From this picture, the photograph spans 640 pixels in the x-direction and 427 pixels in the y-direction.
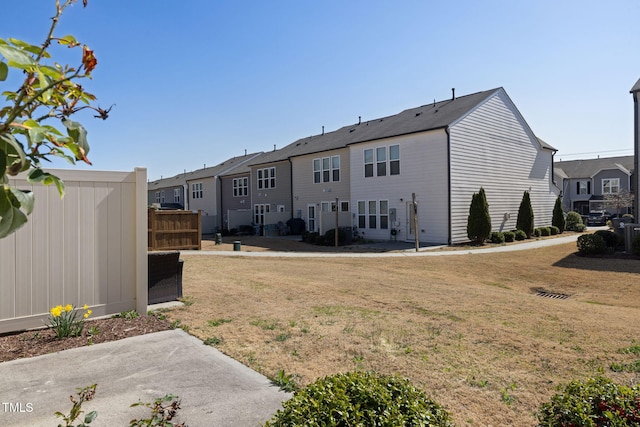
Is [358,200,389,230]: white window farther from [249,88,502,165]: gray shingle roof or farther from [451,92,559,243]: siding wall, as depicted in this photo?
[451,92,559,243]: siding wall

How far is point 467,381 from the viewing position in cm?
415

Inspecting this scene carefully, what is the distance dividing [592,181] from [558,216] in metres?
28.9

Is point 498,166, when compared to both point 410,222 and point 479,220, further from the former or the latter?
point 410,222

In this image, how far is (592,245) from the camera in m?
16.2

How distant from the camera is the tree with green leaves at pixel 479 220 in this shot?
2034 centimetres

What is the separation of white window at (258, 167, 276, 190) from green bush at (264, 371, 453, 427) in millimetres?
29559

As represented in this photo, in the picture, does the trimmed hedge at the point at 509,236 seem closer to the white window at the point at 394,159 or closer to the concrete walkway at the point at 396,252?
the concrete walkway at the point at 396,252

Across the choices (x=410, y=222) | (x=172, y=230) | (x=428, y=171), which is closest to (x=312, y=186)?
(x=410, y=222)

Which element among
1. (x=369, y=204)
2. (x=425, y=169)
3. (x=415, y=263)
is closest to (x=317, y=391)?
(x=415, y=263)

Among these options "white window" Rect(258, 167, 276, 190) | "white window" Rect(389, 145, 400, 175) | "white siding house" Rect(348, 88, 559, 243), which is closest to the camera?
"white siding house" Rect(348, 88, 559, 243)

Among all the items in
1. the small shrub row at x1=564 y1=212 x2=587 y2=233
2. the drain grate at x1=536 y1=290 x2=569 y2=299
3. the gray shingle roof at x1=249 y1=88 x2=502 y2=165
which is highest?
the gray shingle roof at x1=249 y1=88 x2=502 y2=165

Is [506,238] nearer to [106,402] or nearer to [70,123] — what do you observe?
[106,402]

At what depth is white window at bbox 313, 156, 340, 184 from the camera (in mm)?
26594

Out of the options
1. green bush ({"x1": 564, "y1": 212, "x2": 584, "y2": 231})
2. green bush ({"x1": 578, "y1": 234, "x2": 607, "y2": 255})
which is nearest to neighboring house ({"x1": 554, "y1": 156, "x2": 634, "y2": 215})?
green bush ({"x1": 564, "y1": 212, "x2": 584, "y2": 231})
